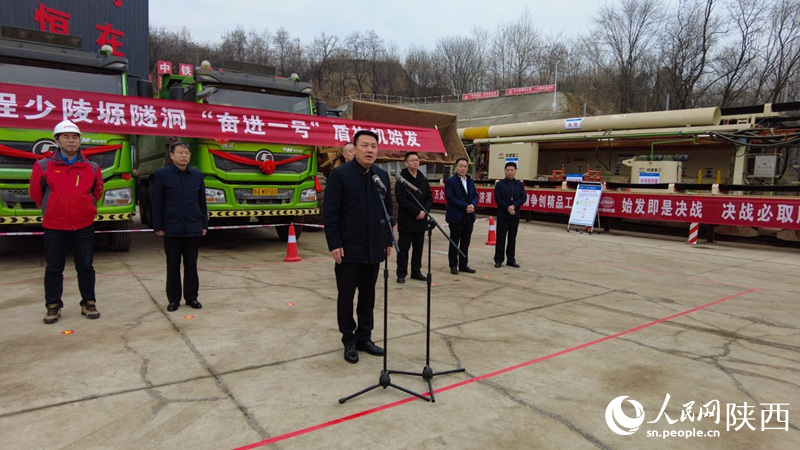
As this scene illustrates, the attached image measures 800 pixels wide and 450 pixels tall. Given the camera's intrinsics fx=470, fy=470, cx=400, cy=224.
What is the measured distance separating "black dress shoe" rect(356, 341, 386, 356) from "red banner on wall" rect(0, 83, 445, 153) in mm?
5643

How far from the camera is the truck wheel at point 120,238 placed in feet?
26.8

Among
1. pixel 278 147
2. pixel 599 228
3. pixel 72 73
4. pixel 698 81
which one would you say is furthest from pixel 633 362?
pixel 698 81

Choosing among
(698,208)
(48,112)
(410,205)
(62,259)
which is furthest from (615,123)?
(62,259)

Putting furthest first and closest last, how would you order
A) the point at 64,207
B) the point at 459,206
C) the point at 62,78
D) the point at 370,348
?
the point at 62,78, the point at 459,206, the point at 64,207, the point at 370,348

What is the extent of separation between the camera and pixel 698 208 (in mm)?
11812

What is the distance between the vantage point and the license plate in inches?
335

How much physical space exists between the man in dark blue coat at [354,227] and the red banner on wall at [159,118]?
5.38 m

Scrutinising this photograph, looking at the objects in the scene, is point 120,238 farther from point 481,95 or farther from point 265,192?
point 481,95

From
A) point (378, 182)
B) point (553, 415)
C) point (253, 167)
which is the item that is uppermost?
point (253, 167)

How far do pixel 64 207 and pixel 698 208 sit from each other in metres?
13.0

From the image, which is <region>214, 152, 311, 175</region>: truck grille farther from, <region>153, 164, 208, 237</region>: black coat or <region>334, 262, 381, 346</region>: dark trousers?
<region>334, 262, 381, 346</region>: dark trousers

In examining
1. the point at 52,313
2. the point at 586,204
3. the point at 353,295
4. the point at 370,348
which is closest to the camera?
the point at 353,295

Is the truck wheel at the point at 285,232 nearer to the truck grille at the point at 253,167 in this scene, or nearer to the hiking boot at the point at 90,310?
the truck grille at the point at 253,167

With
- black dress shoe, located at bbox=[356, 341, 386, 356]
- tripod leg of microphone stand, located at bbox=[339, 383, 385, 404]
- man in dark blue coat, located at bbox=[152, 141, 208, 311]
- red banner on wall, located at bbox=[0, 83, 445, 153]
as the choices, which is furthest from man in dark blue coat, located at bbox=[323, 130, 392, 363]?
red banner on wall, located at bbox=[0, 83, 445, 153]
